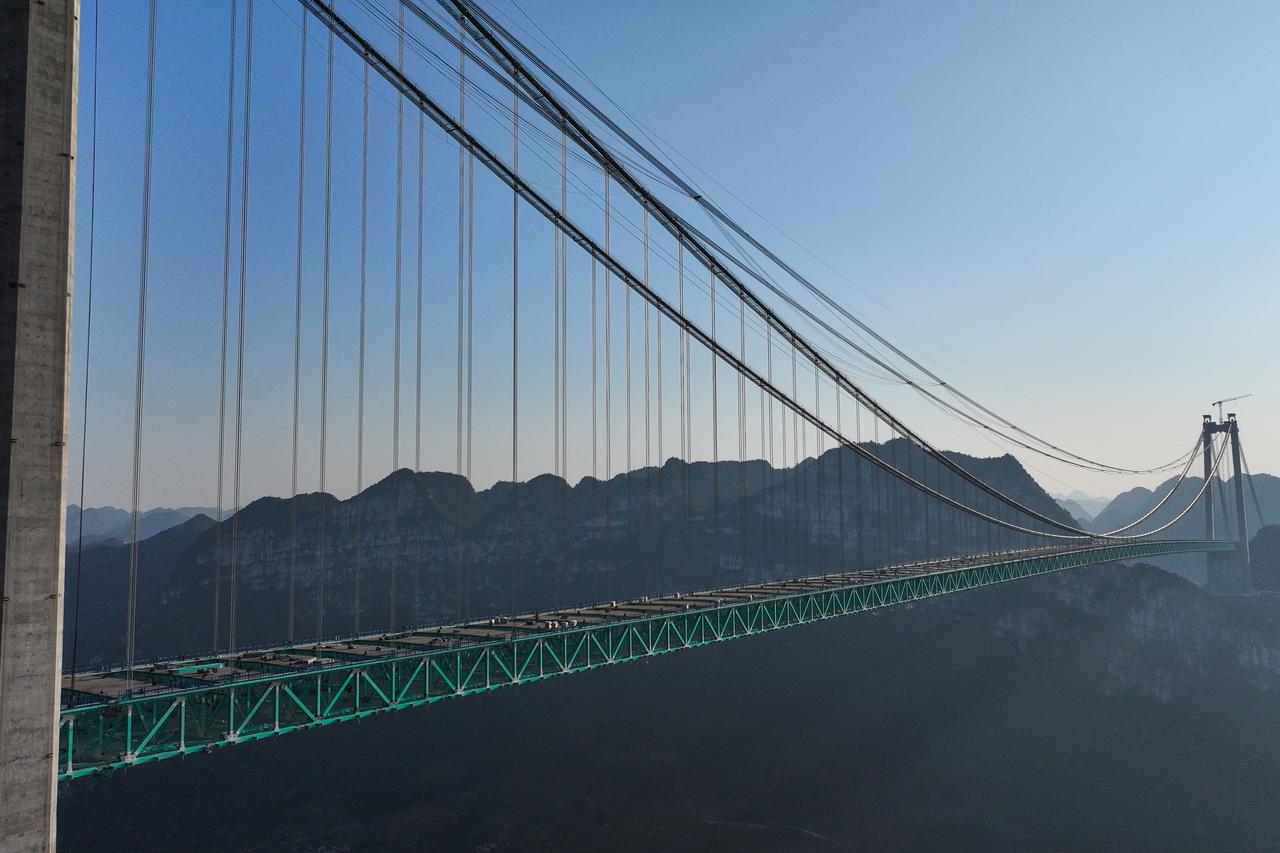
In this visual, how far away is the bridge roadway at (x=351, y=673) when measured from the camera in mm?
24719

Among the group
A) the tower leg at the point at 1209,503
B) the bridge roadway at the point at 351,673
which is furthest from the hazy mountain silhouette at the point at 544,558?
the bridge roadway at the point at 351,673

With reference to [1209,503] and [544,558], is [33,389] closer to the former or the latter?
[544,558]

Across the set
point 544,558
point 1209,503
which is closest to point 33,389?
point 544,558

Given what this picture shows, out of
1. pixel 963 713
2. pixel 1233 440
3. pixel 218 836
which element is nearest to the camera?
pixel 218 836

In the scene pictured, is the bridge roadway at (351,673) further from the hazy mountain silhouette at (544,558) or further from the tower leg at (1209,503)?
the tower leg at (1209,503)

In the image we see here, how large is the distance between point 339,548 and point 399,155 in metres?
172

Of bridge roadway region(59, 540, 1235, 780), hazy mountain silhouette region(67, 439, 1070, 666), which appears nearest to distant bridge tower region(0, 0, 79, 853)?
bridge roadway region(59, 540, 1235, 780)

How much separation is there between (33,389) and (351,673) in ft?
50.0

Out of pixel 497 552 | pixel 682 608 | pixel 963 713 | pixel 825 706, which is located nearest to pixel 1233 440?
pixel 963 713

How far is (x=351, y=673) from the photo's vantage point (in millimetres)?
31344

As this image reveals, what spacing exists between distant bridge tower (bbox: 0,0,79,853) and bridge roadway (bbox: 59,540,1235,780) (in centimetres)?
313

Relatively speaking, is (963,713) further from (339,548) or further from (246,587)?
(246,587)

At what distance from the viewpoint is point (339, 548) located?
19888 centimetres

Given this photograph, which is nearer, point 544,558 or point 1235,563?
point 1235,563
